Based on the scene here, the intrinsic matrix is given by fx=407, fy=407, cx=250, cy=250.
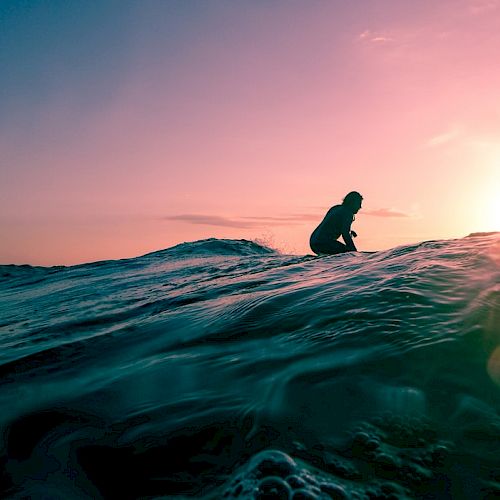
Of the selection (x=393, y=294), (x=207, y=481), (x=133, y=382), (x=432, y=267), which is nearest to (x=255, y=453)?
(x=207, y=481)

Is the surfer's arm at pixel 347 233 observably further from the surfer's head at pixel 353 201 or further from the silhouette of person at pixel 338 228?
the surfer's head at pixel 353 201

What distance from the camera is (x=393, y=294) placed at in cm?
336

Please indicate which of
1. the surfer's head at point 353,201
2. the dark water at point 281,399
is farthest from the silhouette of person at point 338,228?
the dark water at point 281,399

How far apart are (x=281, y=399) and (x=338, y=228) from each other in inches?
369

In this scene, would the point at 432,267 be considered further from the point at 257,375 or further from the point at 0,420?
the point at 0,420

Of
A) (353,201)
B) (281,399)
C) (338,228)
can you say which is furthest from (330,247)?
(281,399)


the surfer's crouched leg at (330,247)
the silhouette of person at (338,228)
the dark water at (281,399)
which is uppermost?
the silhouette of person at (338,228)

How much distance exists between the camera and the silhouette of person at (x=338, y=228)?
11.0 meters

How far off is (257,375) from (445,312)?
4.79 ft

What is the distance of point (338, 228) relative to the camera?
436 inches

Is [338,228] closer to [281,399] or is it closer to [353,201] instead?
[353,201]

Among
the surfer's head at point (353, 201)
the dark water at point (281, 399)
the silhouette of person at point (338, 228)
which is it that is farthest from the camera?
the surfer's head at point (353, 201)

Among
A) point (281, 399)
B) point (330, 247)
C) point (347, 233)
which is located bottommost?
point (281, 399)

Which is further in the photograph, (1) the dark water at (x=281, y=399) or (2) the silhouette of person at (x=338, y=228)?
(2) the silhouette of person at (x=338, y=228)
